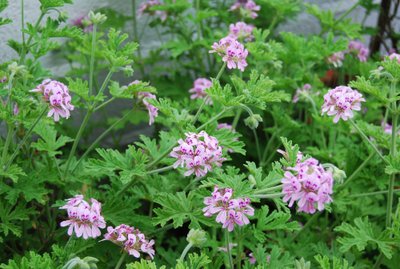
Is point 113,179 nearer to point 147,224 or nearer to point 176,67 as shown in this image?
point 147,224

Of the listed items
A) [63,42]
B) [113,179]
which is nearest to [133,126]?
[63,42]

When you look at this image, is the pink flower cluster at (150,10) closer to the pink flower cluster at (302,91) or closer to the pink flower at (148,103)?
the pink flower cluster at (302,91)

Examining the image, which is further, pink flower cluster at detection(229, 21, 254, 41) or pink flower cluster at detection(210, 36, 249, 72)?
pink flower cluster at detection(229, 21, 254, 41)

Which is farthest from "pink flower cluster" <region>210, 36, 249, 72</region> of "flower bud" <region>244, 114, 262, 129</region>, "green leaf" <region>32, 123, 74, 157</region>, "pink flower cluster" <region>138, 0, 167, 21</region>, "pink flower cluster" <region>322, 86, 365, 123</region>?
"pink flower cluster" <region>138, 0, 167, 21</region>

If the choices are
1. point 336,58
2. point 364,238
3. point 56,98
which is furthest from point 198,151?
point 336,58

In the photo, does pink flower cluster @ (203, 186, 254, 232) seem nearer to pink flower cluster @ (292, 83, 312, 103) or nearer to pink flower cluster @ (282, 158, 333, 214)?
pink flower cluster @ (282, 158, 333, 214)

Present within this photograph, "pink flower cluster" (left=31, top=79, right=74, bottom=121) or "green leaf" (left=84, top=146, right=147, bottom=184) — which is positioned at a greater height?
"pink flower cluster" (left=31, top=79, right=74, bottom=121)

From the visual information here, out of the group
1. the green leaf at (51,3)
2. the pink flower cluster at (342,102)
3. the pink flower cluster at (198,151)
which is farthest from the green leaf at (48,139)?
the pink flower cluster at (342,102)

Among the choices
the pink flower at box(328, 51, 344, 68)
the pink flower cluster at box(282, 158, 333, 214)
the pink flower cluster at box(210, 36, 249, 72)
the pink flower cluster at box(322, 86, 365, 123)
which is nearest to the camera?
the pink flower cluster at box(282, 158, 333, 214)

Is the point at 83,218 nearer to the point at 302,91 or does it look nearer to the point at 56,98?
the point at 56,98
